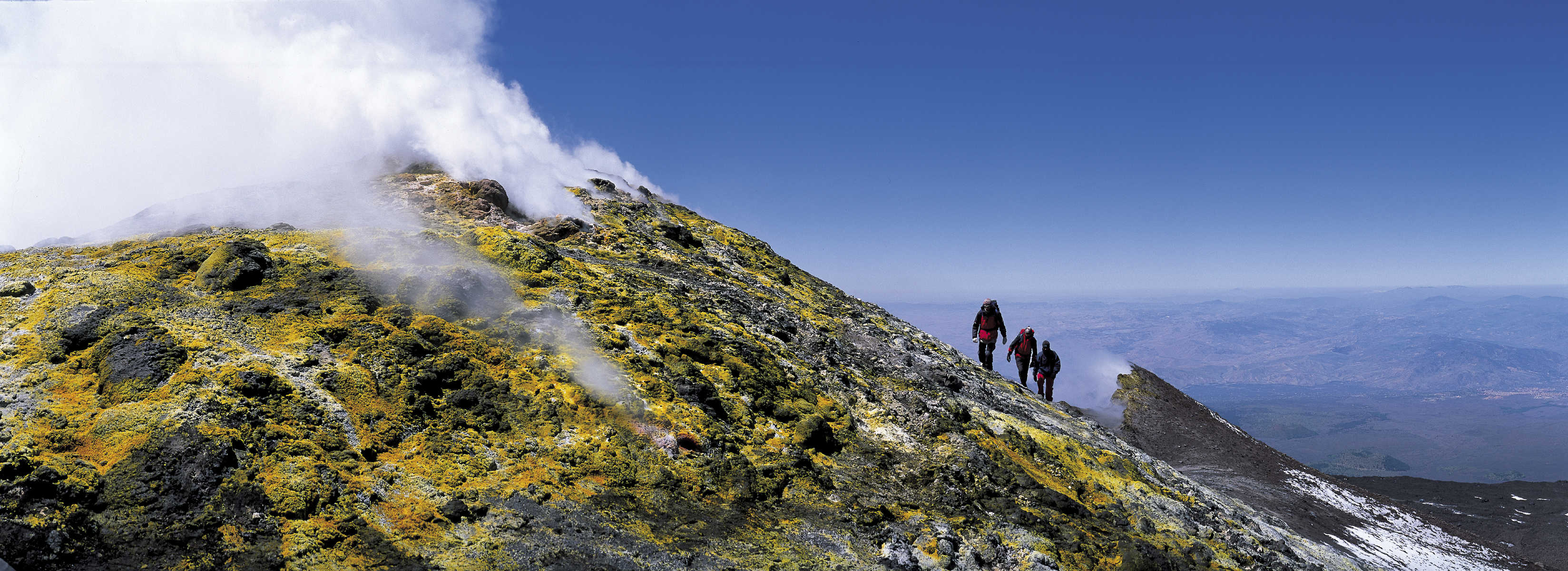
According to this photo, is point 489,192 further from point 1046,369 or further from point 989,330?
point 1046,369

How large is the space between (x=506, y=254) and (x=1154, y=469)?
15903 mm

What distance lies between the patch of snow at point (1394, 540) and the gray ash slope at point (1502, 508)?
82.3 inches

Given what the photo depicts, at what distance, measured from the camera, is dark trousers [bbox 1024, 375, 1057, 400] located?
77.8 feet

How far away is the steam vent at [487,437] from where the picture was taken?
6137 mm

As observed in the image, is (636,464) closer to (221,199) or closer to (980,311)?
(221,199)

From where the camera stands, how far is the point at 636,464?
8398 mm

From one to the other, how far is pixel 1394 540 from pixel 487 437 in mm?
24452

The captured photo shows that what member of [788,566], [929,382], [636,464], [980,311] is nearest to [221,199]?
[636,464]

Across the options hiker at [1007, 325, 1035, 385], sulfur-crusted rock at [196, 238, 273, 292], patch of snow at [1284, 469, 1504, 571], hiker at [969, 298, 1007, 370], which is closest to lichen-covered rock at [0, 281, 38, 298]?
sulfur-crusted rock at [196, 238, 273, 292]

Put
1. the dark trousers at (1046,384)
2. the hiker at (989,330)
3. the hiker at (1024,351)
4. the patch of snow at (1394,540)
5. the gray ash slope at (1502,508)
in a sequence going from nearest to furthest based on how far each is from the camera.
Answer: the patch of snow at (1394,540) → the gray ash slope at (1502,508) → the hiker at (989,330) → the dark trousers at (1046,384) → the hiker at (1024,351)

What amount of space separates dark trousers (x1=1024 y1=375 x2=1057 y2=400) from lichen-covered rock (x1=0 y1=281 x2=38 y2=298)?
84.7 feet

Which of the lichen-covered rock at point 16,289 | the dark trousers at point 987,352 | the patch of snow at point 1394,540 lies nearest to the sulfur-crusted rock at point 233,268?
the lichen-covered rock at point 16,289

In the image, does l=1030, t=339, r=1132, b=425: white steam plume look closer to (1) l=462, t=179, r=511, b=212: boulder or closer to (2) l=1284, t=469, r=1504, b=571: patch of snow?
(2) l=1284, t=469, r=1504, b=571: patch of snow

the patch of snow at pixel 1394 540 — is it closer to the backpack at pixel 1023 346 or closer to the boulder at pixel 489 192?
the backpack at pixel 1023 346
